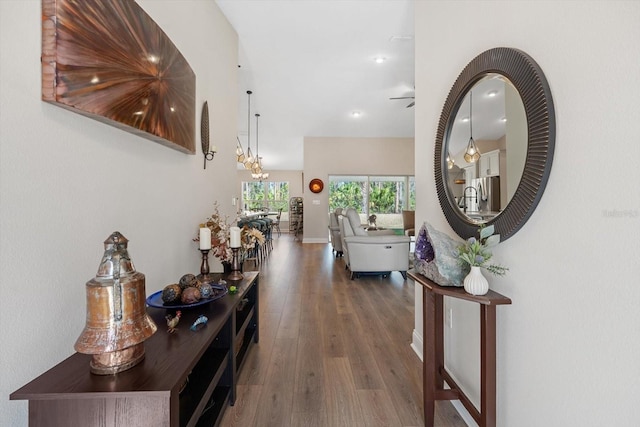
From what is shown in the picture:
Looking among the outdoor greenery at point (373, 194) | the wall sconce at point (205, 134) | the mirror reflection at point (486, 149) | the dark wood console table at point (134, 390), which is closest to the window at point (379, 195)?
the outdoor greenery at point (373, 194)

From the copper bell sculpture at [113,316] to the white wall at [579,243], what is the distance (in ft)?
4.82

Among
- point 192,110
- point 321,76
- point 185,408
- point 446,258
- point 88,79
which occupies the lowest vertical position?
point 185,408

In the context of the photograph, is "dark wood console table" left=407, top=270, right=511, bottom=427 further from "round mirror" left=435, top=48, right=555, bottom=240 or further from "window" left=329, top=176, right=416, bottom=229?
"window" left=329, top=176, right=416, bottom=229

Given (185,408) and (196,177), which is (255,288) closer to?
(196,177)

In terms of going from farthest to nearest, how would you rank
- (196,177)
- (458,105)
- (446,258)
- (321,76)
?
(321,76)
(196,177)
(458,105)
(446,258)

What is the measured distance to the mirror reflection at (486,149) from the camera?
3.94 ft

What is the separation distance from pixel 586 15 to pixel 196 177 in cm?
241

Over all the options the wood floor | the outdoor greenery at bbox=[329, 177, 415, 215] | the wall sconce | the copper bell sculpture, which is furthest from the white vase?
the outdoor greenery at bbox=[329, 177, 415, 215]

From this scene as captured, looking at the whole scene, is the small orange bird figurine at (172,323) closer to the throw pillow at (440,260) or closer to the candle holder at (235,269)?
the candle holder at (235,269)

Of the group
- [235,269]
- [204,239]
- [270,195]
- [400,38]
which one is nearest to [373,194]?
[400,38]

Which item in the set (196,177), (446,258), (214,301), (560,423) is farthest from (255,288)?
(560,423)

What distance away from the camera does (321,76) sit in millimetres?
4457

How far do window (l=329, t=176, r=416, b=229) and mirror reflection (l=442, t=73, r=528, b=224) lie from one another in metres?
6.72

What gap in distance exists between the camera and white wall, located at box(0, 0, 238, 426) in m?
0.89
